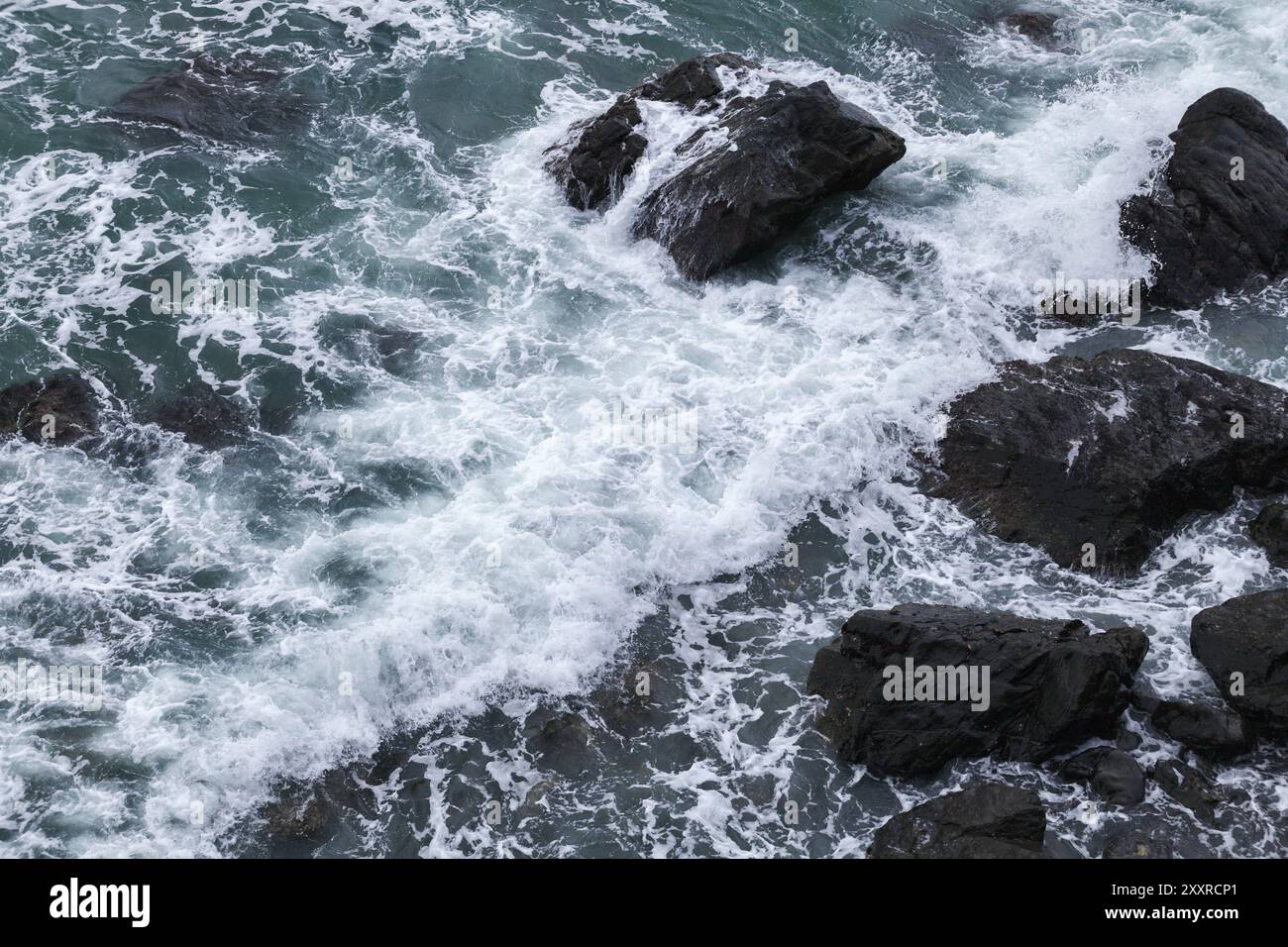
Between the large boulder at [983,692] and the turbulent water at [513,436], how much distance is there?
14.6 inches

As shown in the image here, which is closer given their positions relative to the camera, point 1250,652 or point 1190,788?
point 1190,788

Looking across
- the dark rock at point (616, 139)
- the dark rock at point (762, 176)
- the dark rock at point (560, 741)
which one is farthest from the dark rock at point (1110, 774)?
the dark rock at point (616, 139)

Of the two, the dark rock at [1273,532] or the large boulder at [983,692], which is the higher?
the dark rock at [1273,532]

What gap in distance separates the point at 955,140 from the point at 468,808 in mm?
16303

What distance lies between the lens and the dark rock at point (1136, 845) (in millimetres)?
12328

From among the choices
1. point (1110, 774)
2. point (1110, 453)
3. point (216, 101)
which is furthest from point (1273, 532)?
point (216, 101)

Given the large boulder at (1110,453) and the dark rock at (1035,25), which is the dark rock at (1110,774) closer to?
the large boulder at (1110,453)

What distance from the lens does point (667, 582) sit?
1592 cm

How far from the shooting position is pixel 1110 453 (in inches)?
644

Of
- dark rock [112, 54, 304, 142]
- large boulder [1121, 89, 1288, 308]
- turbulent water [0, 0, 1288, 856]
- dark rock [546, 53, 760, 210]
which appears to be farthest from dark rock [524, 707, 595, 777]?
dark rock [112, 54, 304, 142]

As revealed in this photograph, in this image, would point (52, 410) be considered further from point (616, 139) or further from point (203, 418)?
point (616, 139)

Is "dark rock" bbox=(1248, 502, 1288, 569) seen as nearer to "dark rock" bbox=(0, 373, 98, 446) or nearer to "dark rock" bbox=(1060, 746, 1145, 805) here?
"dark rock" bbox=(1060, 746, 1145, 805)

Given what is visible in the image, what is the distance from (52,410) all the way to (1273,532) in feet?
55.1

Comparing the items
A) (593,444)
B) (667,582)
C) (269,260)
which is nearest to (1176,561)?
(667,582)
